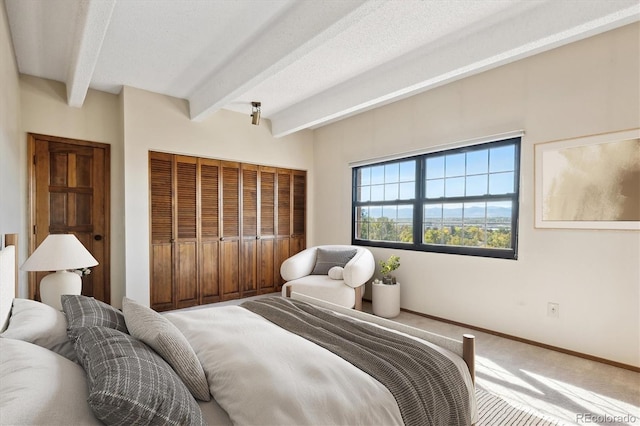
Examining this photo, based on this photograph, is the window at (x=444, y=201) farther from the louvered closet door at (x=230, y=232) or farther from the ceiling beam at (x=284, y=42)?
the ceiling beam at (x=284, y=42)

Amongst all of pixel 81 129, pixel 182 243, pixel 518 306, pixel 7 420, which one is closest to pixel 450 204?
pixel 518 306

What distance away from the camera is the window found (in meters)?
3.27

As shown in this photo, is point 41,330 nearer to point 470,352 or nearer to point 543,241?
point 470,352

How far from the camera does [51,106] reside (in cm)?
350

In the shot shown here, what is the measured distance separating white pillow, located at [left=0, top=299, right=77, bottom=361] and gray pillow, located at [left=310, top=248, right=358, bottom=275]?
2.93 m

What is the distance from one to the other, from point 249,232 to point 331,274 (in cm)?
145

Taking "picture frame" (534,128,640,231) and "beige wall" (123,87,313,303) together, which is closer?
"picture frame" (534,128,640,231)

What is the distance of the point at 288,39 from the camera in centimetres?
239

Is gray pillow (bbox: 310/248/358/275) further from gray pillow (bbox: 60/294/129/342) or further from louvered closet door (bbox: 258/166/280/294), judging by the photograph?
gray pillow (bbox: 60/294/129/342)

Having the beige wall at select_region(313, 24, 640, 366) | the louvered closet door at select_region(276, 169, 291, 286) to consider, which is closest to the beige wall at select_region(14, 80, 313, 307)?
the louvered closet door at select_region(276, 169, 291, 286)

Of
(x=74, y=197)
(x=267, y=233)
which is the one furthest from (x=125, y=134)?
(x=267, y=233)

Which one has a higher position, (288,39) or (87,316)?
(288,39)

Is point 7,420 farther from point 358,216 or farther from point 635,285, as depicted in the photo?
point 358,216

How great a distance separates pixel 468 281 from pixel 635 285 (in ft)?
4.23
